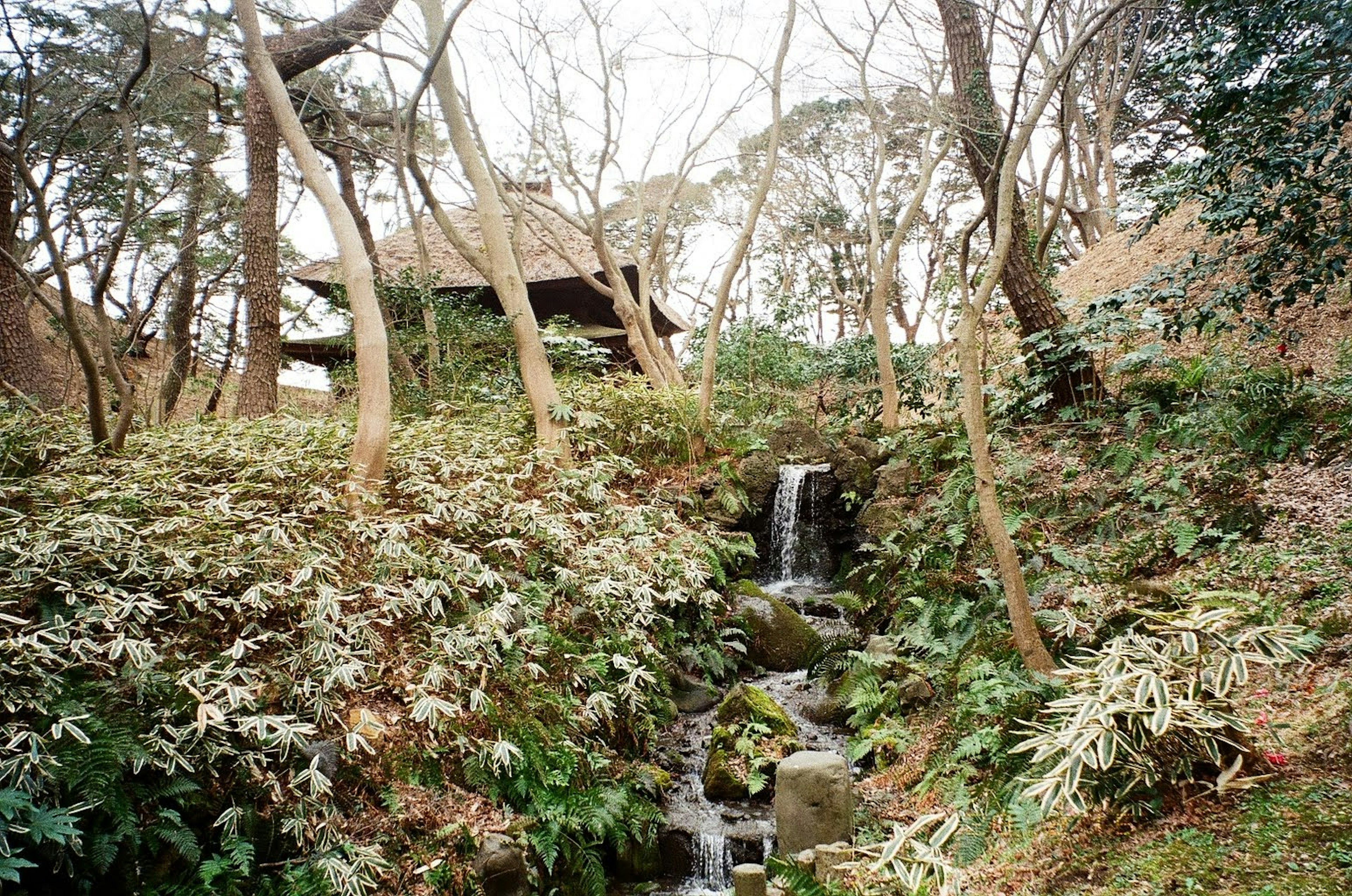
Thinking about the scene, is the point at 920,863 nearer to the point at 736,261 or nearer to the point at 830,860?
the point at 830,860

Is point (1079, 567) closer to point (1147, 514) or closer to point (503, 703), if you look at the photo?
point (1147, 514)

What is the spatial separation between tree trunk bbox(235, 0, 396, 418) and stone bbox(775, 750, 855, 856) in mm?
6950

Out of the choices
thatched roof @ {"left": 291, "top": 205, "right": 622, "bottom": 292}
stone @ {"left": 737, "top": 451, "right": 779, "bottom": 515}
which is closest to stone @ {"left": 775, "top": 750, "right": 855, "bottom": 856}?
stone @ {"left": 737, "top": 451, "right": 779, "bottom": 515}

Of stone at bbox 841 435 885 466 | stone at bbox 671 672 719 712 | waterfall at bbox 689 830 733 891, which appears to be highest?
stone at bbox 841 435 885 466

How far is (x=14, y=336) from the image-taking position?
22.7 feet

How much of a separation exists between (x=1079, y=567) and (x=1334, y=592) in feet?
5.27

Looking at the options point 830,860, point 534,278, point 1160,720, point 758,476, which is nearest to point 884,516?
point 758,476

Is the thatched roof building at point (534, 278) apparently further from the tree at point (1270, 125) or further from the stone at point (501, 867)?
the stone at point (501, 867)

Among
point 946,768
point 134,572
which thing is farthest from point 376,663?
point 946,768

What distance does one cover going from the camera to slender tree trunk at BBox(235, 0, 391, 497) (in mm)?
5586

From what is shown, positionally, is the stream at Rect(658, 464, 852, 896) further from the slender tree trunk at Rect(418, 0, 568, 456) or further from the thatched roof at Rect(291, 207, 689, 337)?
the thatched roof at Rect(291, 207, 689, 337)

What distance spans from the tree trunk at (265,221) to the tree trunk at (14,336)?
1.72m

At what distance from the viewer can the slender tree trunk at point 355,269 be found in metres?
5.59

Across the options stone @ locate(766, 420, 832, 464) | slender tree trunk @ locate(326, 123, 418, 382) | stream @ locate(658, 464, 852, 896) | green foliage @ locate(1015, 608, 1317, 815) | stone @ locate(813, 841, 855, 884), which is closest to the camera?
green foliage @ locate(1015, 608, 1317, 815)
